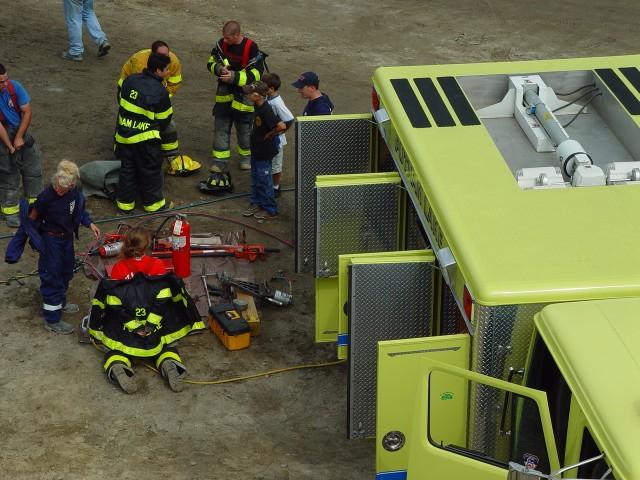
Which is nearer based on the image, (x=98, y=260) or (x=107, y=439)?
(x=107, y=439)

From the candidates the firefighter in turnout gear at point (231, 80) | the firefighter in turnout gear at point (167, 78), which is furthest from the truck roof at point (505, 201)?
the firefighter in turnout gear at point (167, 78)

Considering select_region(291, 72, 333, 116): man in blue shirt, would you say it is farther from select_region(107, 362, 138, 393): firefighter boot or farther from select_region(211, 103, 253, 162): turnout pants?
select_region(107, 362, 138, 393): firefighter boot

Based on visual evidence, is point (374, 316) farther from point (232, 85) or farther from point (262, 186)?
point (232, 85)

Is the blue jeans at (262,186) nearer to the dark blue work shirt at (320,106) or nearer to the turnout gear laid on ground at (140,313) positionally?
the dark blue work shirt at (320,106)

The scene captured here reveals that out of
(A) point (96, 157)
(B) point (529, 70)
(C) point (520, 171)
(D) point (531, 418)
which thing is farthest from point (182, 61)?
(D) point (531, 418)

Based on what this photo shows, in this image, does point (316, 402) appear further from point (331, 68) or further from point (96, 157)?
point (331, 68)

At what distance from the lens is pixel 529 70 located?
26.6ft

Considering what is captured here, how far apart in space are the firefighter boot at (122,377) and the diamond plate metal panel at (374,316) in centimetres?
189

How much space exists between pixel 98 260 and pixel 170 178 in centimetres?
190

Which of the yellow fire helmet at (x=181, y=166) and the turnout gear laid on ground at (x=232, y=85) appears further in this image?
the yellow fire helmet at (x=181, y=166)

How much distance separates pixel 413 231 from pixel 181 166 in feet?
13.9

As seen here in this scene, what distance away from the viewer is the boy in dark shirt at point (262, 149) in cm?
976

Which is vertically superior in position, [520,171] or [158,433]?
[520,171]

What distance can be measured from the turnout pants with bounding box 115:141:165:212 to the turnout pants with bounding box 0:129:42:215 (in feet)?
2.43
